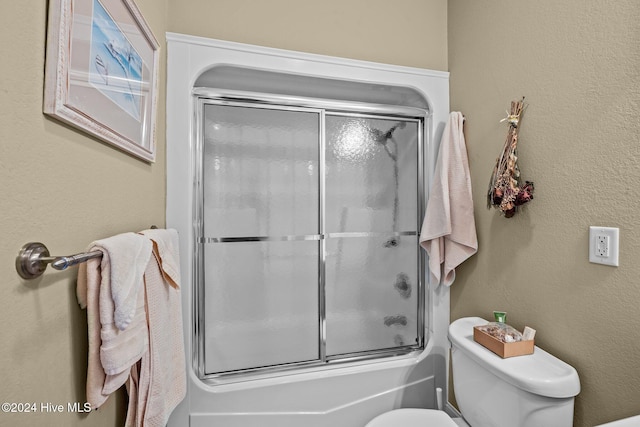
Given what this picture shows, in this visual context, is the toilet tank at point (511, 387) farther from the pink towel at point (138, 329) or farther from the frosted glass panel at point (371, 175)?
the pink towel at point (138, 329)

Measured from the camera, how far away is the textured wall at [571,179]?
0.89 metres

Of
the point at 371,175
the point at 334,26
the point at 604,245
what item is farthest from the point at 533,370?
the point at 334,26

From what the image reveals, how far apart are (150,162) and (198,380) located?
1.01 metres

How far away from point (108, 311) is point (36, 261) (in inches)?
6.9

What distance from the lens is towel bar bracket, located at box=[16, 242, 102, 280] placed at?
Answer: 517 mm

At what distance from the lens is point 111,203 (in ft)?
2.77

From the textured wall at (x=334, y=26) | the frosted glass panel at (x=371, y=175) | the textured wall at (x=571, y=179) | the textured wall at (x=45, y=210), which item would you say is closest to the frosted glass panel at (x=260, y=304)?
the frosted glass panel at (x=371, y=175)

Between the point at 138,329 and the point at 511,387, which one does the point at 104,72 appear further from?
the point at 511,387

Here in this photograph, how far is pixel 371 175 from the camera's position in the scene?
5.75 ft

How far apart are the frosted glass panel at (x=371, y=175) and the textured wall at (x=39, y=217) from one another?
3.65ft

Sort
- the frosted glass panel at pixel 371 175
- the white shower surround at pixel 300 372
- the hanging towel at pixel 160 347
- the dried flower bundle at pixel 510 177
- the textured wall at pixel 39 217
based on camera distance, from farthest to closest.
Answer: the frosted glass panel at pixel 371 175 < the white shower surround at pixel 300 372 < the dried flower bundle at pixel 510 177 < the hanging towel at pixel 160 347 < the textured wall at pixel 39 217

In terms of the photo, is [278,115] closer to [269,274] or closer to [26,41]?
[269,274]

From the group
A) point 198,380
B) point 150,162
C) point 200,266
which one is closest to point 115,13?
point 150,162

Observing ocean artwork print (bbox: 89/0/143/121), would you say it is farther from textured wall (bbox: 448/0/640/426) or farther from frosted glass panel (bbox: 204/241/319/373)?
textured wall (bbox: 448/0/640/426)
